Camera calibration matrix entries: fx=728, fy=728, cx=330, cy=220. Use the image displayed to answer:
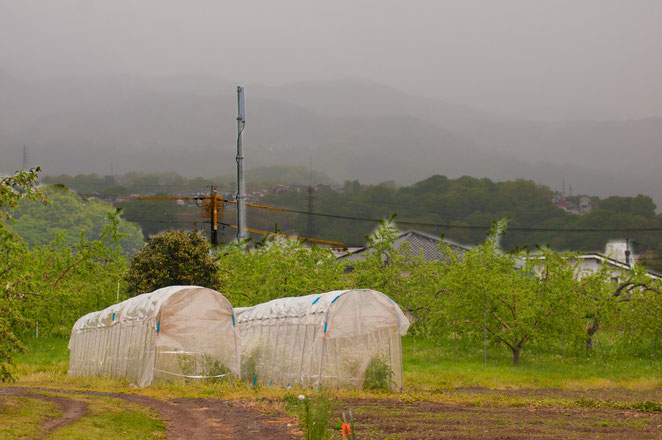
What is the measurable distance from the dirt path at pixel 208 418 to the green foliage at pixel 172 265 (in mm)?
15553

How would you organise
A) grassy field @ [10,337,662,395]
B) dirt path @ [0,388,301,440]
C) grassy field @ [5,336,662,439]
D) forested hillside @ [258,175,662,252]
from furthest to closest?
1. forested hillside @ [258,175,662,252]
2. grassy field @ [10,337,662,395]
3. grassy field @ [5,336,662,439]
4. dirt path @ [0,388,301,440]

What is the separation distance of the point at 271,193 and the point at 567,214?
44498 millimetres

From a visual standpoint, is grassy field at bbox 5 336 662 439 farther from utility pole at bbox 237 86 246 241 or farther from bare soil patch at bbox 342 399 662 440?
utility pole at bbox 237 86 246 241

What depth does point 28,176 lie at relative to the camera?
13.6 metres

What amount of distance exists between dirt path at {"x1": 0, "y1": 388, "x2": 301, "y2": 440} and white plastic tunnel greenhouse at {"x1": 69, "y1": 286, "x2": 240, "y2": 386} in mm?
2989

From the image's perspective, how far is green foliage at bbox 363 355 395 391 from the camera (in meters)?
20.8

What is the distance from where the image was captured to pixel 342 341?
69.2ft

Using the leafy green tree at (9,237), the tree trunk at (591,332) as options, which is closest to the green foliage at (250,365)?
the leafy green tree at (9,237)

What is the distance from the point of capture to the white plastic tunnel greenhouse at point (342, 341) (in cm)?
2089

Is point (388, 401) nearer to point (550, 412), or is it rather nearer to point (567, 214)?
point (550, 412)

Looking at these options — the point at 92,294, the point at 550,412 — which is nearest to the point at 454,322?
the point at 550,412

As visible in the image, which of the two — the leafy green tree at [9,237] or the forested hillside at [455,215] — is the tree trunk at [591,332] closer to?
the leafy green tree at [9,237]

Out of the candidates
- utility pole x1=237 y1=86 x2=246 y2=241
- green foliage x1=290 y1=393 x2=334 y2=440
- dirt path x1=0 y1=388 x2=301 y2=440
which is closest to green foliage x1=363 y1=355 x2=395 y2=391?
dirt path x1=0 y1=388 x2=301 y2=440

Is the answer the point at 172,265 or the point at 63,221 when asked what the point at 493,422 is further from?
the point at 63,221
